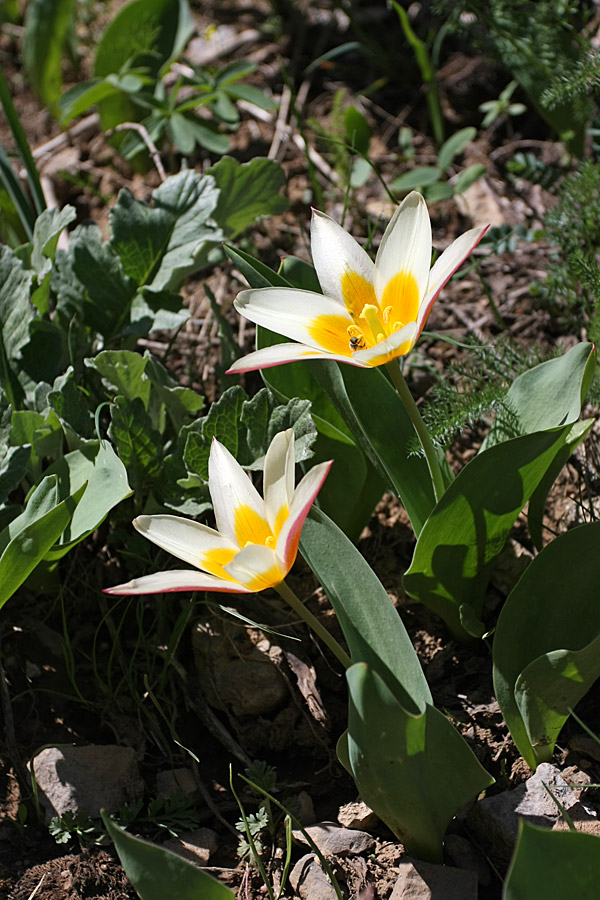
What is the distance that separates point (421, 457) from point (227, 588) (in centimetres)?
64

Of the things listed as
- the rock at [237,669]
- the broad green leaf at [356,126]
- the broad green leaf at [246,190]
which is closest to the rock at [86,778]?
the rock at [237,669]

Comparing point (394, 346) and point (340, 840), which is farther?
point (340, 840)

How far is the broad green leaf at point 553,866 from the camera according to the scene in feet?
3.36

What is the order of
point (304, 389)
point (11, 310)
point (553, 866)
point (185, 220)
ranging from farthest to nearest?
point (185, 220) → point (11, 310) → point (304, 389) → point (553, 866)

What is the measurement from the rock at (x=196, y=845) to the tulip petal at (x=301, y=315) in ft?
3.23

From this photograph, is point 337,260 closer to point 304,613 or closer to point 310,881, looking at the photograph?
point 304,613

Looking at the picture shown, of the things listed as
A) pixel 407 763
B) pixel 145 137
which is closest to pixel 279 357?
pixel 407 763

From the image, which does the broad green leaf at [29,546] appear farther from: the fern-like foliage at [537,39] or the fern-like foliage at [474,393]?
the fern-like foliage at [537,39]

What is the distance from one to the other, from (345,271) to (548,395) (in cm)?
48

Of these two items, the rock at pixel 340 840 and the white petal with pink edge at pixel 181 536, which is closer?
the white petal with pink edge at pixel 181 536

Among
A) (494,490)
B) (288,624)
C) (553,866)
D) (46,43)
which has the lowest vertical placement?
(288,624)

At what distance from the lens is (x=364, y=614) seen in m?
1.35

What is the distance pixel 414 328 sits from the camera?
4.09 feet

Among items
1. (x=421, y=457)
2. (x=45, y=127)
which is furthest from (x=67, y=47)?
(x=421, y=457)
